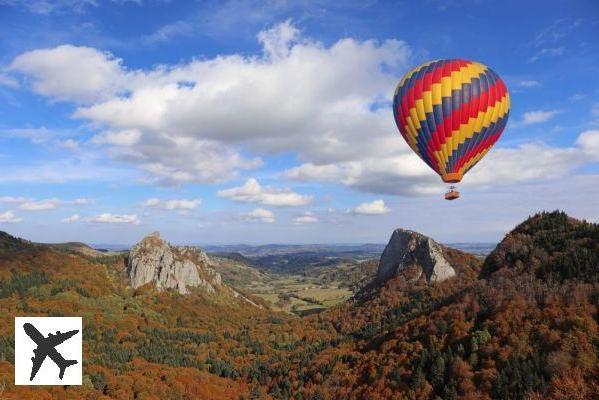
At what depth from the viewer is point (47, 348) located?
173 ft

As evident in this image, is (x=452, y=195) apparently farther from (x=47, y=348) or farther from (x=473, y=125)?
(x=47, y=348)

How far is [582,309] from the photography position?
88312 millimetres

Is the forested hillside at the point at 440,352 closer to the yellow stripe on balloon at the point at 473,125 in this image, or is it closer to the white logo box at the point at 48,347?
the yellow stripe on balloon at the point at 473,125

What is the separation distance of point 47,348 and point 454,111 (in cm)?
6575

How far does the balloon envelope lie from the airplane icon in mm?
59036

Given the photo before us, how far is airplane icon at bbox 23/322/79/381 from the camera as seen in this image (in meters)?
50.6

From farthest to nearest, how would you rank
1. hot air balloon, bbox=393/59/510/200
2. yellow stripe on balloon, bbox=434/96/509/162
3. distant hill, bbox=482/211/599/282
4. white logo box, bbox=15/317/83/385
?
distant hill, bbox=482/211/599/282 → yellow stripe on balloon, bbox=434/96/509/162 → hot air balloon, bbox=393/59/510/200 → white logo box, bbox=15/317/83/385

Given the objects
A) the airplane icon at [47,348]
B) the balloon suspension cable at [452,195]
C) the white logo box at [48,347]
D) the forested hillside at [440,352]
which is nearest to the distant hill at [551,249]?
the forested hillside at [440,352]

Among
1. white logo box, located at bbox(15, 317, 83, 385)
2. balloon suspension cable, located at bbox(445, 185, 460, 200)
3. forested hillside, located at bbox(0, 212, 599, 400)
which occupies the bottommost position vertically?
forested hillside, located at bbox(0, 212, 599, 400)

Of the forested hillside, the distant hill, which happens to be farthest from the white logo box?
the distant hill

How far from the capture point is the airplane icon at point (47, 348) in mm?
50594

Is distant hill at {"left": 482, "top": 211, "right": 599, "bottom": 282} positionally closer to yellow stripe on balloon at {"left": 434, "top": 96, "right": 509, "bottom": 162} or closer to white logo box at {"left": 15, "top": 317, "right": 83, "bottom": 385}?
yellow stripe on balloon at {"left": 434, "top": 96, "right": 509, "bottom": 162}

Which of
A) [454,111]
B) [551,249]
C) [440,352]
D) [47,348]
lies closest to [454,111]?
[454,111]

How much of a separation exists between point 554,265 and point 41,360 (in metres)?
119
